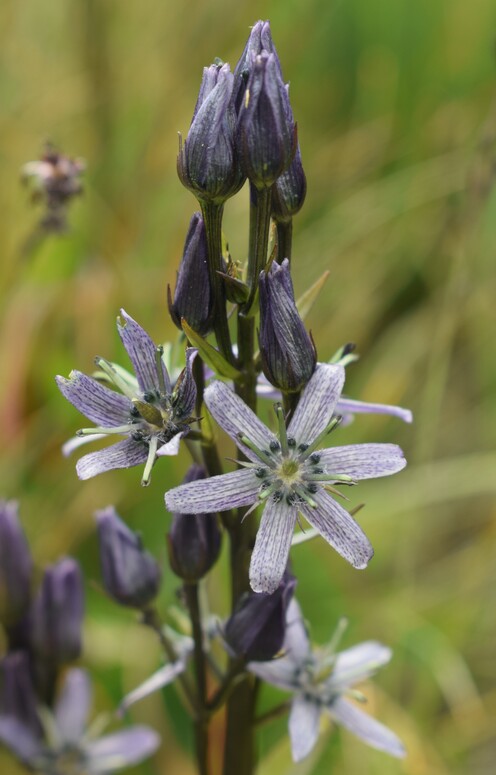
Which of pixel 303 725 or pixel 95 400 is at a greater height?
pixel 95 400

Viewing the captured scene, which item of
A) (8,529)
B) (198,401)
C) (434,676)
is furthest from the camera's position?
(434,676)

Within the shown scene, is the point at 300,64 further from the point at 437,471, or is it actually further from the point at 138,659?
the point at 138,659

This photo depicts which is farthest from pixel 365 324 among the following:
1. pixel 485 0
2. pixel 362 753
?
pixel 485 0

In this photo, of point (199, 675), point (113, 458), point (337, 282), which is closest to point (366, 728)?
point (199, 675)

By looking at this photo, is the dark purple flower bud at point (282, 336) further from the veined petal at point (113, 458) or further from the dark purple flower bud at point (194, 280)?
the veined petal at point (113, 458)

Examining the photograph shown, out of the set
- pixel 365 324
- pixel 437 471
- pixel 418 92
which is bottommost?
pixel 437 471

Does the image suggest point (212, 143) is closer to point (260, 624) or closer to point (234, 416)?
point (234, 416)
